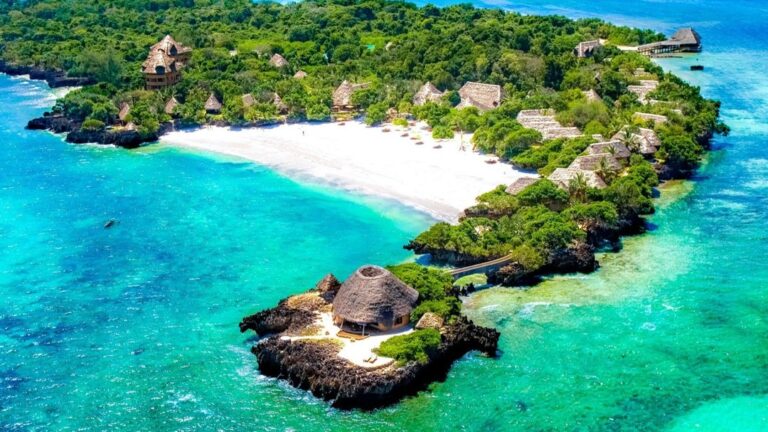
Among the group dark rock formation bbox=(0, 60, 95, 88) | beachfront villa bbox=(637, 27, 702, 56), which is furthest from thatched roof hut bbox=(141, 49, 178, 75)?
beachfront villa bbox=(637, 27, 702, 56)

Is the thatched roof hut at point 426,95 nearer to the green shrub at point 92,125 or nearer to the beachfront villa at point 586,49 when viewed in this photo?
the beachfront villa at point 586,49

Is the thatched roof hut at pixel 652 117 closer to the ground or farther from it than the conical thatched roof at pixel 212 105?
farther from it

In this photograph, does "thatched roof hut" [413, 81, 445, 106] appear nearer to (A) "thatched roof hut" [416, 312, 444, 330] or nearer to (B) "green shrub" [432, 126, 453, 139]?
(B) "green shrub" [432, 126, 453, 139]

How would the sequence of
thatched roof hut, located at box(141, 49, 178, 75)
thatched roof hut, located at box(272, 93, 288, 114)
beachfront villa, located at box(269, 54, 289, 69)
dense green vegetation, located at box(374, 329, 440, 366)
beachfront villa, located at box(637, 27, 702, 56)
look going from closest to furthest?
dense green vegetation, located at box(374, 329, 440, 366) → thatched roof hut, located at box(272, 93, 288, 114) → thatched roof hut, located at box(141, 49, 178, 75) → beachfront villa, located at box(269, 54, 289, 69) → beachfront villa, located at box(637, 27, 702, 56)

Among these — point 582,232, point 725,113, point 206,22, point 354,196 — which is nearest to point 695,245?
point 582,232

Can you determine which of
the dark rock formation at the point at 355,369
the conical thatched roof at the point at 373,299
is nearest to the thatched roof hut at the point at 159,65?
the conical thatched roof at the point at 373,299

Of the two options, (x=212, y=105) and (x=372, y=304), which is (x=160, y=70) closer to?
(x=212, y=105)

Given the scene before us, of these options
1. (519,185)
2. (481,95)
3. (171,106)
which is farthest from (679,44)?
(171,106)
